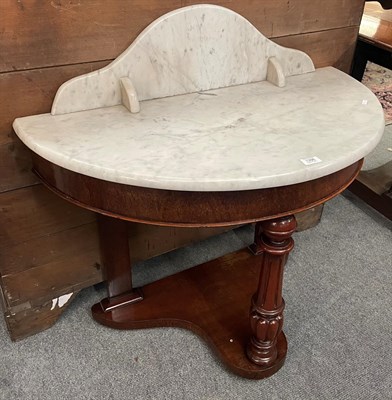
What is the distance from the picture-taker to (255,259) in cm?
145

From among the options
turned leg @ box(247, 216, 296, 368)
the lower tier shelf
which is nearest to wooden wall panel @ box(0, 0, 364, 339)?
the lower tier shelf

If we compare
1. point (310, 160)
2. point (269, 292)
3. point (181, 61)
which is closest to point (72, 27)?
point (181, 61)

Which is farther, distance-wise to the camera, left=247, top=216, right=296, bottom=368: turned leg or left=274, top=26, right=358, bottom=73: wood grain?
left=274, top=26, right=358, bottom=73: wood grain

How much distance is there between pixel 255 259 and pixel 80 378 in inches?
24.0

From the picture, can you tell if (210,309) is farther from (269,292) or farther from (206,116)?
(206,116)

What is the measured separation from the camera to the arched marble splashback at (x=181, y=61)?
954 millimetres

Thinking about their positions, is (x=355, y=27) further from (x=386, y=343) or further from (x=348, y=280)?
(x=386, y=343)

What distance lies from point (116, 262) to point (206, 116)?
497mm

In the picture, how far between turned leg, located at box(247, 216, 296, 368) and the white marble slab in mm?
151

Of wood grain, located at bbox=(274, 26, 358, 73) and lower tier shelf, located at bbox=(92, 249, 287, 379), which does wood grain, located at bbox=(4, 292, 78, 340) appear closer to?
lower tier shelf, located at bbox=(92, 249, 287, 379)

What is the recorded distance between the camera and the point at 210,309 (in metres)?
1.28

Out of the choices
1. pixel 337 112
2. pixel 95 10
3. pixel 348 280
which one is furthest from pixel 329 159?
pixel 348 280

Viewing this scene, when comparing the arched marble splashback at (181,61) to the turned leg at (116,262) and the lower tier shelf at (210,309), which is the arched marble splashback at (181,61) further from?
the lower tier shelf at (210,309)

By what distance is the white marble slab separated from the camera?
0.76 m
